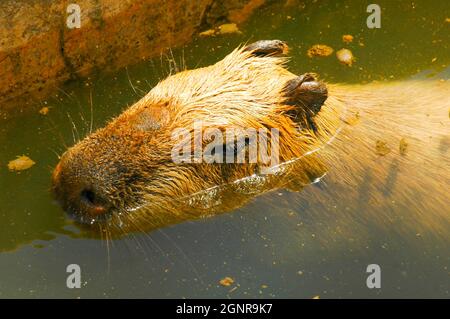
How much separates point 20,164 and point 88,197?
0.74m

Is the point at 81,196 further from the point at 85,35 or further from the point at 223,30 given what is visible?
the point at 223,30

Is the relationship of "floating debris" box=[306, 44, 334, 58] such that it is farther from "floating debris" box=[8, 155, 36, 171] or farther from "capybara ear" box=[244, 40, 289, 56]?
"floating debris" box=[8, 155, 36, 171]

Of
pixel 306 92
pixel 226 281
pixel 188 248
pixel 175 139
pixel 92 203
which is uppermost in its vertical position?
pixel 306 92

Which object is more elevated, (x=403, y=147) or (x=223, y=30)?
A: (x=223, y=30)

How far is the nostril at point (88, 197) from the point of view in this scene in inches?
155

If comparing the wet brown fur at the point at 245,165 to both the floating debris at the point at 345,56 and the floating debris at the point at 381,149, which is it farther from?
the floating debris at the point at 345,56

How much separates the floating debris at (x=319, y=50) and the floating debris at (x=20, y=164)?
2029 mm

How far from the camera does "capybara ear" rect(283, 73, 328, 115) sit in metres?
4.34

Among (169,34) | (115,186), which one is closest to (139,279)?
(115,186)

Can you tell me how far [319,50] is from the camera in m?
5.45

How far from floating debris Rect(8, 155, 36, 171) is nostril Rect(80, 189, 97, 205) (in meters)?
0.68

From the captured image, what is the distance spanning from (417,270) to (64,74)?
97.0 inches

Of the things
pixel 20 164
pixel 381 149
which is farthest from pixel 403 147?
pixel 20 164

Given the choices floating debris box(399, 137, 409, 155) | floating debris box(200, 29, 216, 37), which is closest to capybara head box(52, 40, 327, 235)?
floating debris box(399, 137, 409, 155)
